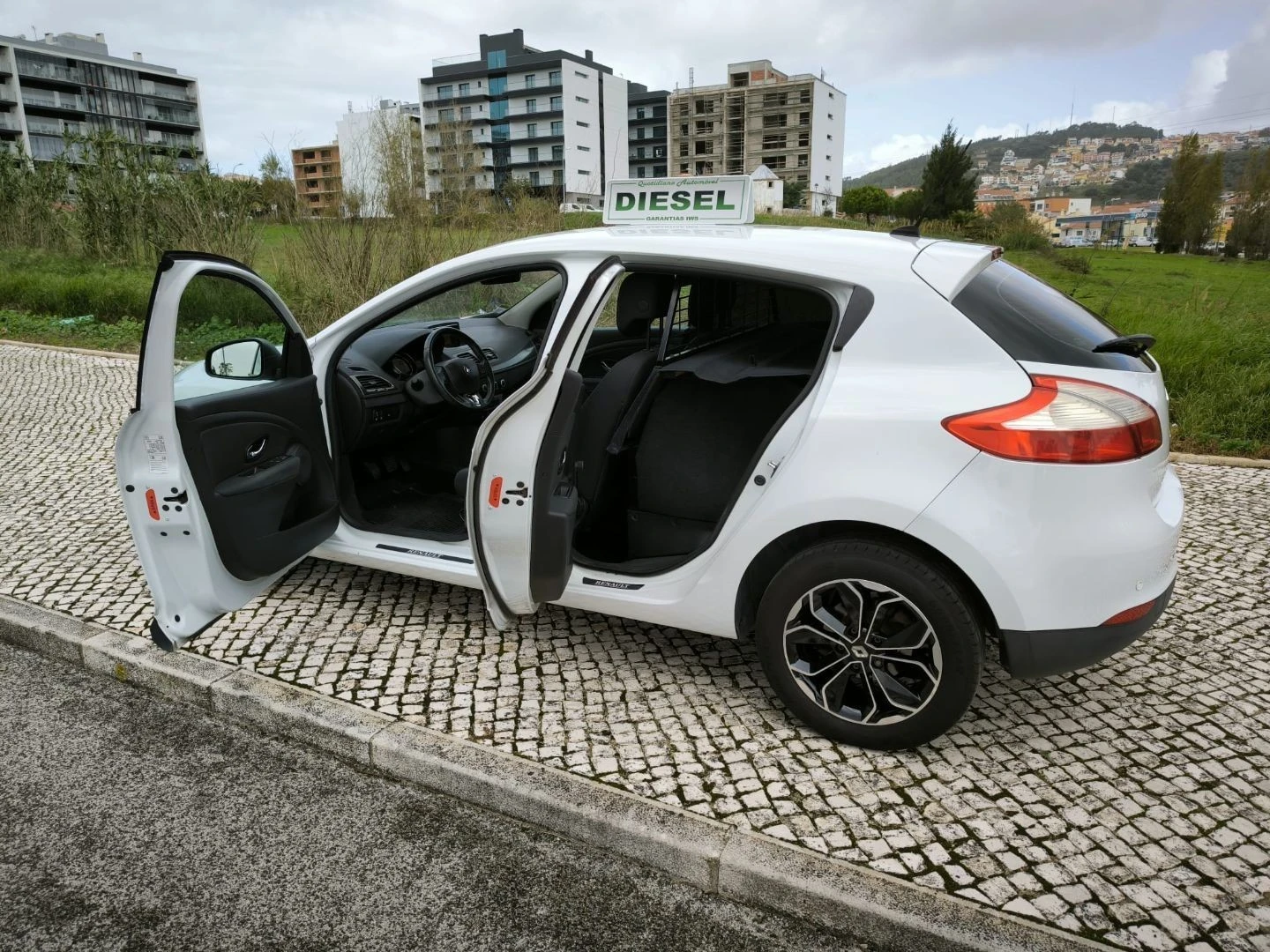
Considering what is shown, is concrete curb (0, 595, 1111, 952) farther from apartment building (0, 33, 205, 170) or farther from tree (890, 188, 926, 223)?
apartment building (0, 33, 205, 170)

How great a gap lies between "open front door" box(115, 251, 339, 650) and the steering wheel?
55cm

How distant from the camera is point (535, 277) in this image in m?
4.22

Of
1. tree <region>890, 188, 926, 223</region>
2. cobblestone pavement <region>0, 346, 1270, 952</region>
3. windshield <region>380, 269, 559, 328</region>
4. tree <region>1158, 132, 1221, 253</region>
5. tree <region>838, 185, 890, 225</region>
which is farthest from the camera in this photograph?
tree <region>838, 185, 890, 225</region>

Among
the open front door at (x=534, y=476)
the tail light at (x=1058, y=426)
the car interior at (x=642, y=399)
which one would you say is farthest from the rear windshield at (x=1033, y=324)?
the open front door at (x=534, y=476)

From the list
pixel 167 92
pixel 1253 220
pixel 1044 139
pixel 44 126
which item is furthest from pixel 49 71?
pixel 1044 139

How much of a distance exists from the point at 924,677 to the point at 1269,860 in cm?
98

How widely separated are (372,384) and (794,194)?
90.3 m

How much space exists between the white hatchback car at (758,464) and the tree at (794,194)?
8692 cm

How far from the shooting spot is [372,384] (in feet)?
13.2

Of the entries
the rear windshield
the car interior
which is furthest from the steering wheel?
the rear windshield

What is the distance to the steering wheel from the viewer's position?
3951mm

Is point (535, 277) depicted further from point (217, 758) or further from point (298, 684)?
point (217, 758)

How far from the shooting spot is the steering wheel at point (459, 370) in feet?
13.0

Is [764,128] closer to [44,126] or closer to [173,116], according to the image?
[173,116]
